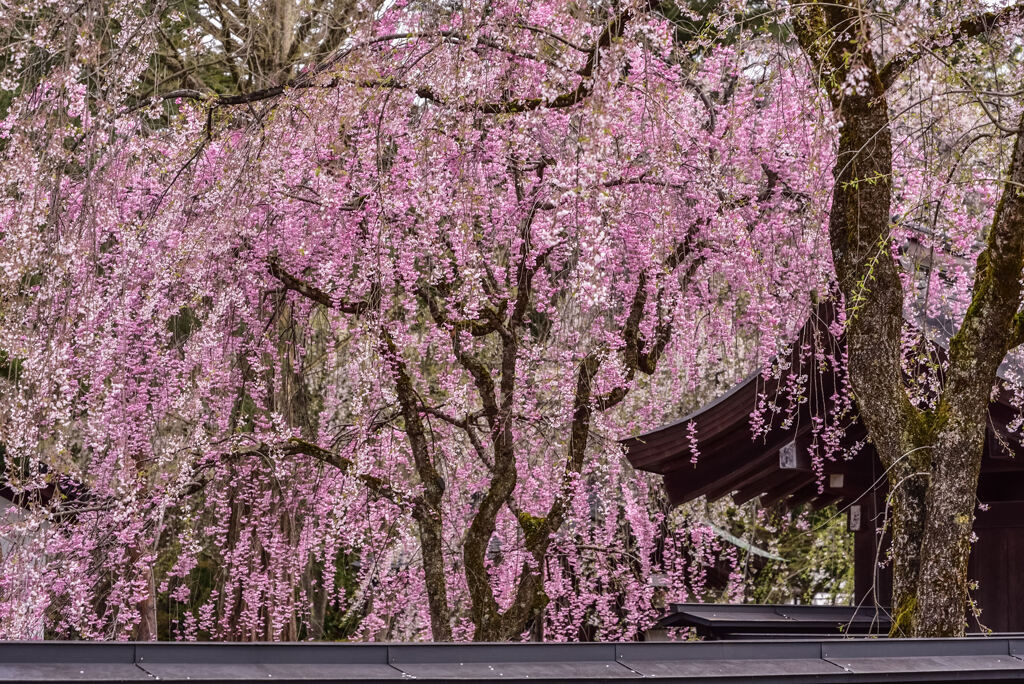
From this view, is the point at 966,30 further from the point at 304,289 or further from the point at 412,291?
the point at 304,289

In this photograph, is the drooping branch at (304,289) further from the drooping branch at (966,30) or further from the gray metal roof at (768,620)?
the drooping branch at (966,30)

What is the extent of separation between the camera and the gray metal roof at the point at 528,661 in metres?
3.00

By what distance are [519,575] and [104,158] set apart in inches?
217

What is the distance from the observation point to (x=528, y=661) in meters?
3.58

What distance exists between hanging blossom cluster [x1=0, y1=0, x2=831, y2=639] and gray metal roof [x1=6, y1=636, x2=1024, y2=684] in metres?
2.80

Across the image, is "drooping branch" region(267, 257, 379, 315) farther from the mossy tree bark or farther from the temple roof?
the mossy tree bark

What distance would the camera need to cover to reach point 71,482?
10.2 m

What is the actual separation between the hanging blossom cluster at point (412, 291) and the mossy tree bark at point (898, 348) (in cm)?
130

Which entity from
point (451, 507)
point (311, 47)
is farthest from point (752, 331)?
point (311, 47)

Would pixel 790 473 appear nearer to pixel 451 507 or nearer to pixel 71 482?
pixel 451 507

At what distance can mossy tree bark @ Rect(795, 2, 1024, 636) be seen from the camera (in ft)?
19.3

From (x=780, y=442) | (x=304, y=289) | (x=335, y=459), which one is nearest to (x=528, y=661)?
(x=780, y=442)

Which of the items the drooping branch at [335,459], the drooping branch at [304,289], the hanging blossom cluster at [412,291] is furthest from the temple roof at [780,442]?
the drooping branch at [304,289]

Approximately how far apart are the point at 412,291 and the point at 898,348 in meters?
4.52
